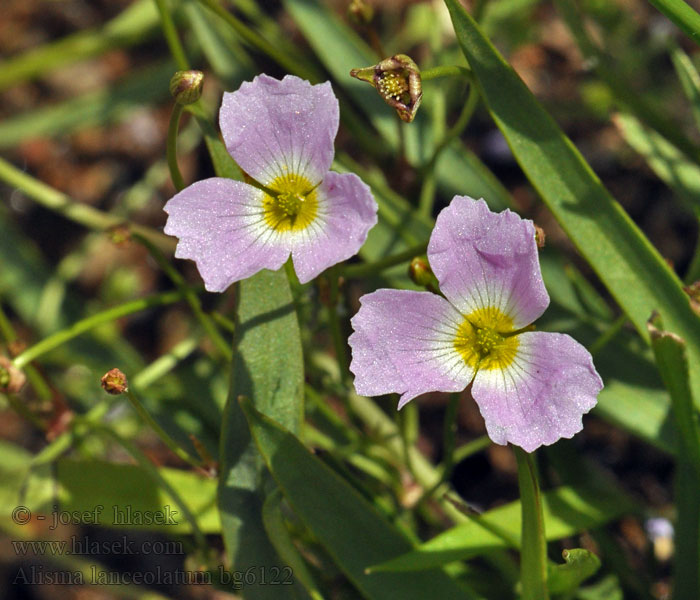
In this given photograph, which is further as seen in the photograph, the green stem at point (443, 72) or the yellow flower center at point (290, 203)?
the yellow flower center at point (290, 203)

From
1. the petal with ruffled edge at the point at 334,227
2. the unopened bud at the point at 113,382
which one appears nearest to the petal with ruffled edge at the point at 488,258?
the petal with ruffled edge at the point at 334,227

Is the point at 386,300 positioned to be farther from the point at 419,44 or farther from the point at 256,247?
the point at 419,44

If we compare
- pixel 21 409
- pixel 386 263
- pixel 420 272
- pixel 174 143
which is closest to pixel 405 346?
pixel 420 272

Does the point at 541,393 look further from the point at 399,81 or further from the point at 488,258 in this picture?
the point at 399,81

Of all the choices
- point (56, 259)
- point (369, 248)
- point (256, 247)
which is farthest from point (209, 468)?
point (56, 259)

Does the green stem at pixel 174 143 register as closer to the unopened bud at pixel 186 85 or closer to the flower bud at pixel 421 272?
the unopened bud at pixel 186 85
